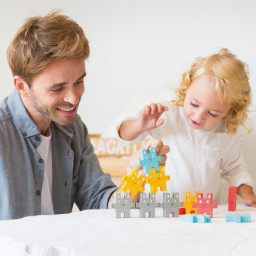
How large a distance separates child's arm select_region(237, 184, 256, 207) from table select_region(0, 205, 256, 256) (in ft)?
1.18

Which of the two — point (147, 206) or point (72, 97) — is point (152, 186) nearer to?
point (147, 206)

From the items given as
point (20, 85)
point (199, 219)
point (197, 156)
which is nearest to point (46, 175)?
point (20, 85)

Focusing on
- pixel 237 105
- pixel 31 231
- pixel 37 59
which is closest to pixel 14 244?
pixel 31 231

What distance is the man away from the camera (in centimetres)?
144

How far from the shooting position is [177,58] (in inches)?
91.4

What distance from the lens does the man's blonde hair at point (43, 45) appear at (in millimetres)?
1447

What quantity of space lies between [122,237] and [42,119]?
0.71m

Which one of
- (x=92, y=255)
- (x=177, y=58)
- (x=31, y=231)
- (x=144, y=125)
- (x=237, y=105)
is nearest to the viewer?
(x=92, y=255)

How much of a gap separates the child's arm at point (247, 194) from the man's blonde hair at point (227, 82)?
0.60 feet

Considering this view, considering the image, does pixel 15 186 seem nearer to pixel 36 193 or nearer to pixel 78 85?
pixel 36 193

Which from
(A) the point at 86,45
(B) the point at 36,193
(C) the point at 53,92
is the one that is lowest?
(B) the point at 36,193

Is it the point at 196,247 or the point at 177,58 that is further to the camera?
the point at 177,58

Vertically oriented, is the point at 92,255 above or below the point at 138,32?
below

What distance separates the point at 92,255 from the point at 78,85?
78cm
